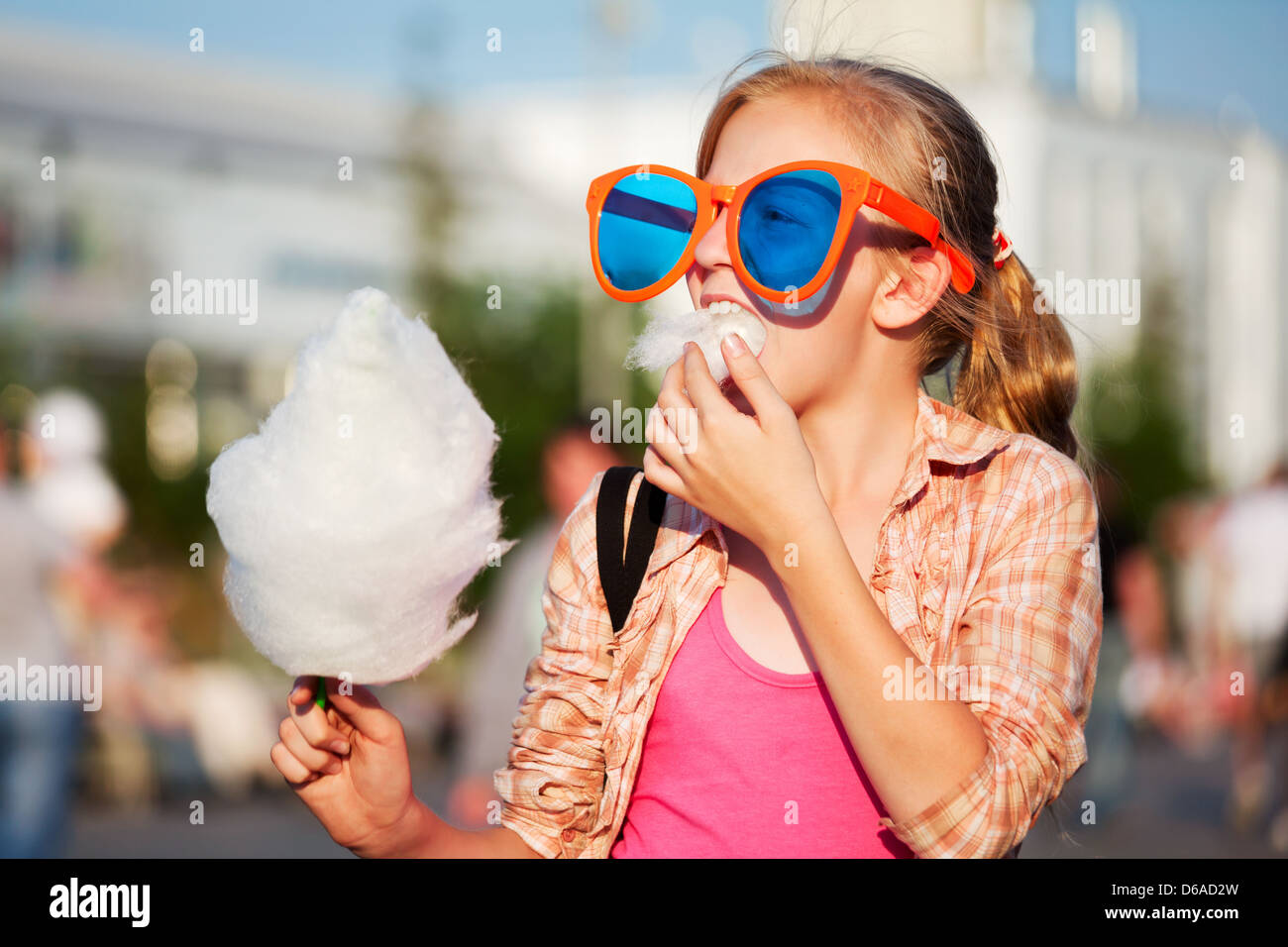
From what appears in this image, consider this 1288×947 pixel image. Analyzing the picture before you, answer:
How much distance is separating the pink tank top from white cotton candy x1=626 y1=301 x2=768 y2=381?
43 centimetres

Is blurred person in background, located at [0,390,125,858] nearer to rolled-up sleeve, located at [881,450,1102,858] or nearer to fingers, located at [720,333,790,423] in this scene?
fingers, located at [720,333,790,423]

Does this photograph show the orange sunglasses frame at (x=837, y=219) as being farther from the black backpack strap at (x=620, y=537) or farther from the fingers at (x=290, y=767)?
the fingers at (x=290, y=767)

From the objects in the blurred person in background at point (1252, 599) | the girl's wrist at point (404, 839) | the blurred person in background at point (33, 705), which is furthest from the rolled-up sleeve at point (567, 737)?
the blurred person in background at point (1252, 599)

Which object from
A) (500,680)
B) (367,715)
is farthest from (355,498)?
(500,680)

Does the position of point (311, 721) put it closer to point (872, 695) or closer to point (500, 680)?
point (872, 695)

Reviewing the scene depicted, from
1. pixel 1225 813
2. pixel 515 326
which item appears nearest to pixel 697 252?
pixel 1225 813

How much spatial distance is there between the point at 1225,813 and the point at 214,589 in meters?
10.6

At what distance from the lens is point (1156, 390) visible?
30688mm

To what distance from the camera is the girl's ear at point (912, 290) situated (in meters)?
2.05

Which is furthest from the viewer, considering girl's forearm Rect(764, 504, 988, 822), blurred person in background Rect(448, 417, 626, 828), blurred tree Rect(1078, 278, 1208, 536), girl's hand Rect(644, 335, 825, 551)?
blurred tree Rect(1078, 278, 1208, 536)

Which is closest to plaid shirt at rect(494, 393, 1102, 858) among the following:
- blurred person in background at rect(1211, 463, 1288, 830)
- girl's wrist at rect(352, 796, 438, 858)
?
girl's wrist at rect(352, 796, 438, 858)

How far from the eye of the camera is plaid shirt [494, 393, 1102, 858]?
1.69 metres

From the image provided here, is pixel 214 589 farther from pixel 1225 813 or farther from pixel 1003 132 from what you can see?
pixel 1003 132

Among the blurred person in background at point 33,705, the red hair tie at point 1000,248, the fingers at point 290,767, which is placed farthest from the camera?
the blurred person in background at point 33,705
